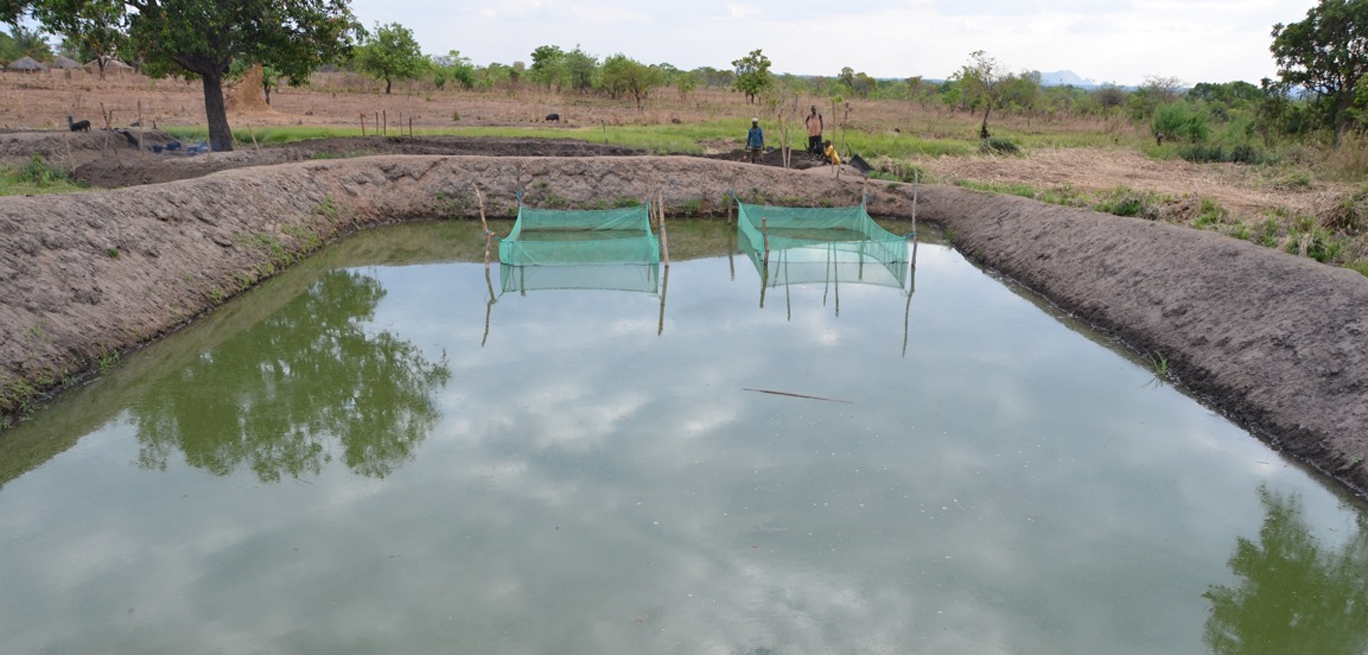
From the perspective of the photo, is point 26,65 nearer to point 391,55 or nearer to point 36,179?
point 391,55

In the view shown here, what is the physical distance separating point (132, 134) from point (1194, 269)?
20066 mm

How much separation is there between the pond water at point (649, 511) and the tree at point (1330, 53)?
17770 mm

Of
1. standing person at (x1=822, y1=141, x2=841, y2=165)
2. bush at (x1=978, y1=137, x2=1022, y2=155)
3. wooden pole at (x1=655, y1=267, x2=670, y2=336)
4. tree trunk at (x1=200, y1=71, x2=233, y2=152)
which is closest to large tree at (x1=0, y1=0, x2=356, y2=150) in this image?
tree trunk at (x1=200, y1=71, x2=233, y2=152)

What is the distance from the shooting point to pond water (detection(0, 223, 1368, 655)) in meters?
5.17

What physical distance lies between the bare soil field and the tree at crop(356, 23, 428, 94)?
9.91 meters

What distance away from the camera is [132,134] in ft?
61.0

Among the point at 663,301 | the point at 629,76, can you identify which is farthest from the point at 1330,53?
the point at 629,76

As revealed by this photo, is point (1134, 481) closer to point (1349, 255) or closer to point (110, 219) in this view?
point (1349, 255)

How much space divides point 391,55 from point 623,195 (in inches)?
755

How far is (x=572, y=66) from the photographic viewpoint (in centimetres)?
3959

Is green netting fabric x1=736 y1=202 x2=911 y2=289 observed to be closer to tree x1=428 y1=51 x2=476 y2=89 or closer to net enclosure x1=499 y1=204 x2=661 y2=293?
net enclosure x1=499 y1=204 x2=661 y2=293

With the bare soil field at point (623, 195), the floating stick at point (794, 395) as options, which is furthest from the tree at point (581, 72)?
the floating stick at point (794, 395)

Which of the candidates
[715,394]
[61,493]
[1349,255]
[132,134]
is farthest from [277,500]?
[132,134]

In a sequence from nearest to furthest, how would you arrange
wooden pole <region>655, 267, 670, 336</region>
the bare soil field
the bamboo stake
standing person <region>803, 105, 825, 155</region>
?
the bare soil field → wooden pole <region>655, 267, 670, 336</region> → the bamboo stake → standing person <region>803, 105, 825, 155</region>
